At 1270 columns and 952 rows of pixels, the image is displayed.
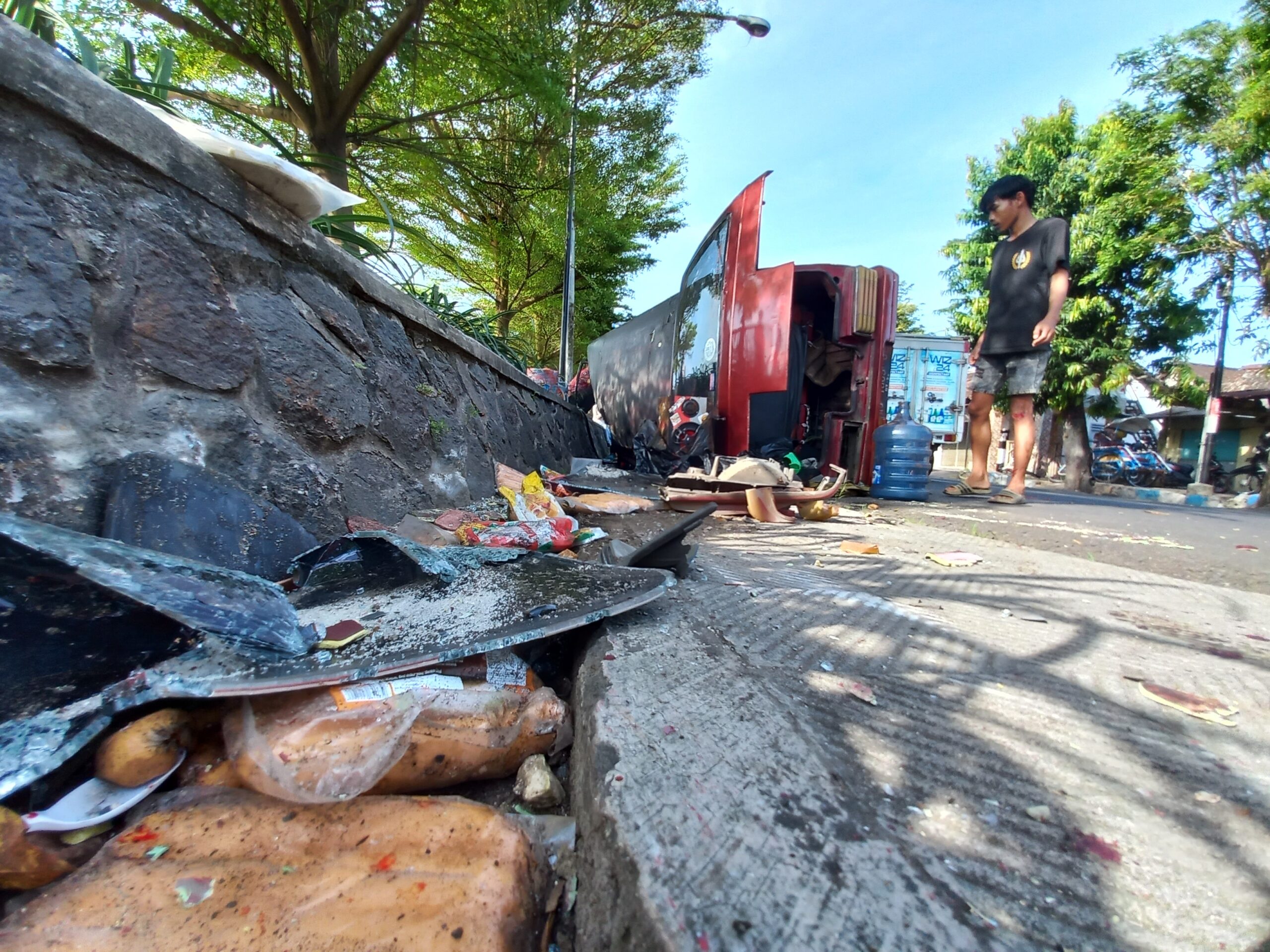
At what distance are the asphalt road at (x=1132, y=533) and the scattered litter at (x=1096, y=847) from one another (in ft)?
5.88

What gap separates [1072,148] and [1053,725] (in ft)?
49.8

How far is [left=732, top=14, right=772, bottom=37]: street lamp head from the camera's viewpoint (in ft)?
25.3

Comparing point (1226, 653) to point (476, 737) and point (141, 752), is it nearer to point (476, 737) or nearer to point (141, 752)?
point (476, 737)

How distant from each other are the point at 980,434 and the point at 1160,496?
682cm

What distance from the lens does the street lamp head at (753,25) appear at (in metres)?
7.72

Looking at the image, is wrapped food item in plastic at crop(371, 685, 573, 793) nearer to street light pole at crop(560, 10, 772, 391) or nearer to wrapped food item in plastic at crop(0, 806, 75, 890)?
wrapped food item in plastic at crop(0, 806, 75, 890)

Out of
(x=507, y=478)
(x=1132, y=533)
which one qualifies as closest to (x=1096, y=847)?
(x=507, y=478)

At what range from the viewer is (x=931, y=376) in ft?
39.5

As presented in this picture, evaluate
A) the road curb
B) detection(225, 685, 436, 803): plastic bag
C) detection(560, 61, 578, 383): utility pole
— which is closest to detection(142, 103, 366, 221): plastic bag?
detection(225, 685, 436, 803): plastic bag

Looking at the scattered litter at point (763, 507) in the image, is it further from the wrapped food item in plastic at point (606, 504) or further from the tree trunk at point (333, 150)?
the tree trunk at point (333, 150)

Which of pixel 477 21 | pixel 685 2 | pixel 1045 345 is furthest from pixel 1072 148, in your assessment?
pixel 477 21

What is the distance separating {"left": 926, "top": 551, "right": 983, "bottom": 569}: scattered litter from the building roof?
16239 mm

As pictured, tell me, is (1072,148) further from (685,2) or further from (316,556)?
(316,556)

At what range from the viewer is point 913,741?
2.59ft
